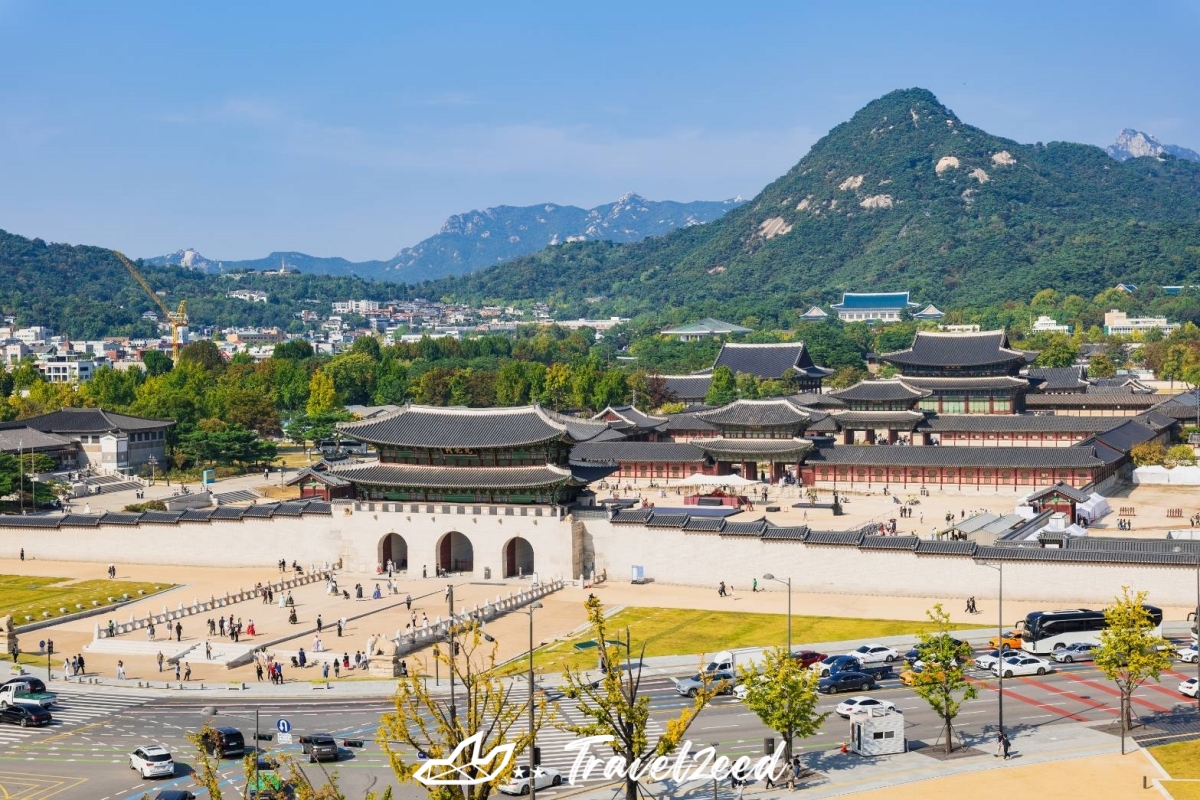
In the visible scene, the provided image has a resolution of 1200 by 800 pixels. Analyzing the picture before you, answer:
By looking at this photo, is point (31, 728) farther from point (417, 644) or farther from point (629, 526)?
point (629, 526)

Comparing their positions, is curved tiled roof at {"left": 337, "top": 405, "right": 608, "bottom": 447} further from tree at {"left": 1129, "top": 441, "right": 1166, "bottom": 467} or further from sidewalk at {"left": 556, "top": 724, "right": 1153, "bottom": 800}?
tree at {"left": 1129, "top": 441, "right": 1166, "bottom": 467}

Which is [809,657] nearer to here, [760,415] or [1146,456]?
[760,415]

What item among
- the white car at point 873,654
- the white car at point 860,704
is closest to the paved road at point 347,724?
the white car at point 860,704

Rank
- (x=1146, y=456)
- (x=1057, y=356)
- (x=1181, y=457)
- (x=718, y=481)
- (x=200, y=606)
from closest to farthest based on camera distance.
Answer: (x=200, y=606), (x=718, y=481), (x=1146, y=456), (x=1181, y=457), (x=1057, y=356)

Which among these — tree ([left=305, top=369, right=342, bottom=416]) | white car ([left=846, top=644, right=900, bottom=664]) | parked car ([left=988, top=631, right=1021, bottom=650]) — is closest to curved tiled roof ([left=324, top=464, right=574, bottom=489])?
white car ([left=846, top=644, right=900, bottom=664])

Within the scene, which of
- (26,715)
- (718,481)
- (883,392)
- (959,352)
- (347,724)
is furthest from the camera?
(959,352)

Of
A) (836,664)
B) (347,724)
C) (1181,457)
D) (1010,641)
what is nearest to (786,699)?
(836,664)
